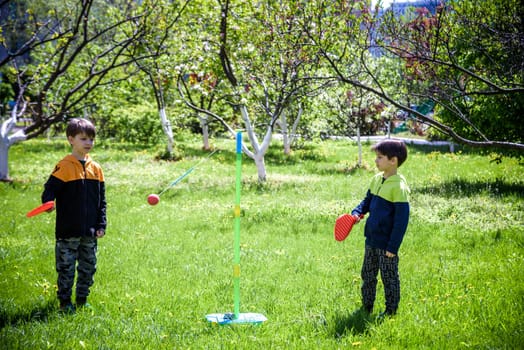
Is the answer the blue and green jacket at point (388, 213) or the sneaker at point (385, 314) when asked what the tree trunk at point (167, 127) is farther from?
the sneaker at point (385, 314)

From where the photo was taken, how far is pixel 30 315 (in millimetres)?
4574

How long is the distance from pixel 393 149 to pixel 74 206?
3.10 metres

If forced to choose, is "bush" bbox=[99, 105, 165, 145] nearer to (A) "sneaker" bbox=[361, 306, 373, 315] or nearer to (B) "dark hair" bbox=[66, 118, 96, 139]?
(B) "dark hair" bbox=[66, 118, 96, 139]

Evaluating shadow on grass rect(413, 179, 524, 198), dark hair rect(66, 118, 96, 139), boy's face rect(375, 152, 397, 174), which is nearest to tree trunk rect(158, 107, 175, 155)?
shadow on grass rect(413, 179, 524, 198)

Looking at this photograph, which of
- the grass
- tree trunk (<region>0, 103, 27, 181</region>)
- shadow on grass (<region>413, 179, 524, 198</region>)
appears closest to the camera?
the grass

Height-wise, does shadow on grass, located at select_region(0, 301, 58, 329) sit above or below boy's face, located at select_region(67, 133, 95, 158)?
below

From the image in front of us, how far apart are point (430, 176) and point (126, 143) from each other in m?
16.2

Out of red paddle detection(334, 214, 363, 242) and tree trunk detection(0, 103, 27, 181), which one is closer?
red paddle detection(334, 214, 363, 242)

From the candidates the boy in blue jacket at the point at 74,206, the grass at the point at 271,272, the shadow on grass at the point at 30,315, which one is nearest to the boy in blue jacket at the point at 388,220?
the grass at the point at 271,272

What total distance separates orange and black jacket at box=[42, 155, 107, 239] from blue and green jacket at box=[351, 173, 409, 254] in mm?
2755

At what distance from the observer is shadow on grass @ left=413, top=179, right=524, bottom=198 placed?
11206 millimetres

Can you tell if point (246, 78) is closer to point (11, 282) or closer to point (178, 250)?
point (178, 250)

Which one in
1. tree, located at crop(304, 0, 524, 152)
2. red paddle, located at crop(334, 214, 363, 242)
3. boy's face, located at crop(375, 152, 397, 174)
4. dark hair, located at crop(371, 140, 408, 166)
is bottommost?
red paddle, located at crop(334, 214, 363, 242)

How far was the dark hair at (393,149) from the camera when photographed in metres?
4.46
